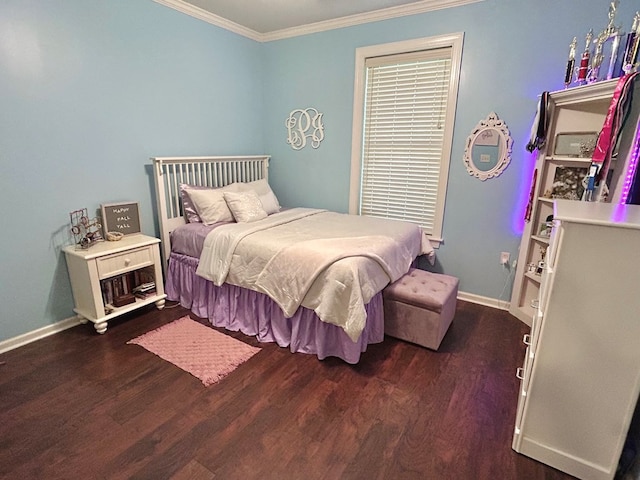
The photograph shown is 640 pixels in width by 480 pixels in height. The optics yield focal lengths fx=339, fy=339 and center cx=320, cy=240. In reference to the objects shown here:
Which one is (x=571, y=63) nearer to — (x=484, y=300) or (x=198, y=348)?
(x=484, y=300)

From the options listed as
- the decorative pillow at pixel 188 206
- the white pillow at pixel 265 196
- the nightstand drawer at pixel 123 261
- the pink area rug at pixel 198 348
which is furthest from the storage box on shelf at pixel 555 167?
the nightstand drawer at pixel 123 261

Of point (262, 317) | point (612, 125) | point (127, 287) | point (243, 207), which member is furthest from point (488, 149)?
point (127, 287)

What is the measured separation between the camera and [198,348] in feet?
7.91

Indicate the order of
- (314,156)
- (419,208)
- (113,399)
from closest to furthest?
(113,399), (419,208), (314,156)

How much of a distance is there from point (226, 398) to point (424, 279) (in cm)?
167

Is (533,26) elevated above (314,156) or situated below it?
above

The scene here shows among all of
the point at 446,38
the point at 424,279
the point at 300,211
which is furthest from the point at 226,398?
the point at 446,38

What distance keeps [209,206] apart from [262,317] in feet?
3.80

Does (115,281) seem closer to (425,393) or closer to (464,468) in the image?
(425,393)

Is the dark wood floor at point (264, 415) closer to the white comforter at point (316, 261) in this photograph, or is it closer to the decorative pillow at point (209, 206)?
the white comforter at point (316, 261)

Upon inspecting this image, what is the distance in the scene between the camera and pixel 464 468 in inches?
60.5

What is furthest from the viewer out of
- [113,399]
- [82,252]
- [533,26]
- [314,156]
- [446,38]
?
[314,156]

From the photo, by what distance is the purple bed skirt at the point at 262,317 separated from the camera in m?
2.30

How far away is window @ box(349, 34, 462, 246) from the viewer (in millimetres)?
3125
